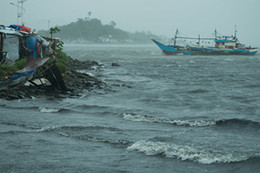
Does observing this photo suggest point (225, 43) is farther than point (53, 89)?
Yes

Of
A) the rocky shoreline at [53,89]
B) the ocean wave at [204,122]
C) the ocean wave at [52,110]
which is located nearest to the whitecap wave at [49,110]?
the ocean wave at [52,110]

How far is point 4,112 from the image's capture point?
39.8 feet

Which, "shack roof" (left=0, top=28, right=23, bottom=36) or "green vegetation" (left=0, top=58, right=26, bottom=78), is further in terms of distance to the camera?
"shack roof" (left=0, top=28, right=23, bottom=36)

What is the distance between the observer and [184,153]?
7.90 m

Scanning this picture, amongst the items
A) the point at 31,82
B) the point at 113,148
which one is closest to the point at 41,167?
the point at 113,148

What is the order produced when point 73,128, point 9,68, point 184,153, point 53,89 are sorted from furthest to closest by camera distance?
point 53,89, point 9,68, point 73,128, point 184,153

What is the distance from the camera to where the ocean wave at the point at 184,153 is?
7.55m

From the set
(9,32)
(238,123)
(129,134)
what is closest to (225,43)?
(9,32)

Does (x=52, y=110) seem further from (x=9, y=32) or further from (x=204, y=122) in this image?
(x=9, y=32)

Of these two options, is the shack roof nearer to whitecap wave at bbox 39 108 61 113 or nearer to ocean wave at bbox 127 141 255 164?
whitecap wave at bbox 39 108 61 113

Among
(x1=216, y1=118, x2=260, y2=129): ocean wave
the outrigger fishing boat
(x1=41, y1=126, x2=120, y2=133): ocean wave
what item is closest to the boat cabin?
the outrigger fishing boat

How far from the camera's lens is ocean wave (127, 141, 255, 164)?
7.55 m

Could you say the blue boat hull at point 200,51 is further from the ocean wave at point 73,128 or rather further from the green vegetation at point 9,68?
the ocean wave at point 73,128

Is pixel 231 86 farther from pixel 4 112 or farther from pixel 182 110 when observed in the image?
pixel 4 112
